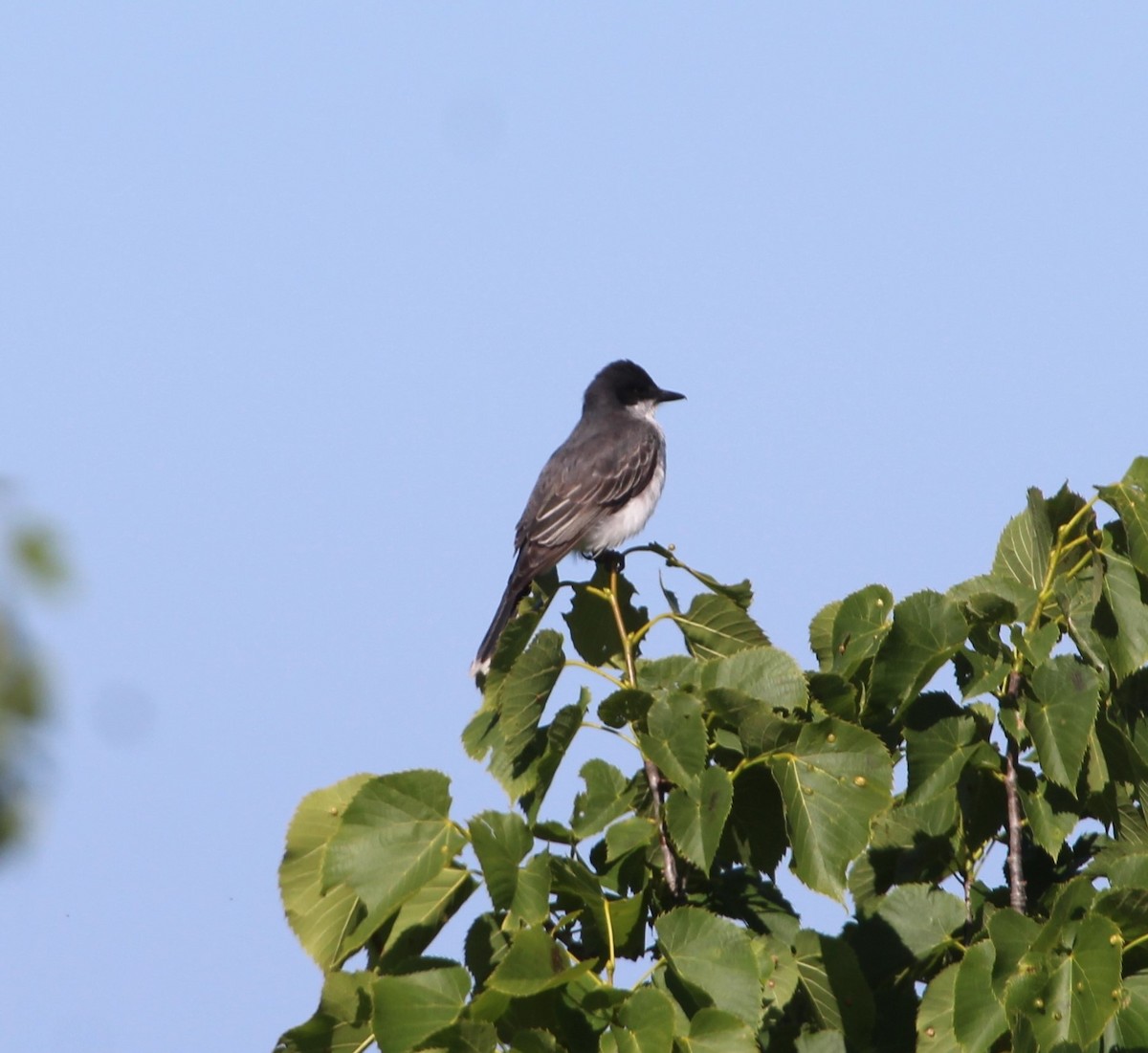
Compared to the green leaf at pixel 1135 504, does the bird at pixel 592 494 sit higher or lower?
higher

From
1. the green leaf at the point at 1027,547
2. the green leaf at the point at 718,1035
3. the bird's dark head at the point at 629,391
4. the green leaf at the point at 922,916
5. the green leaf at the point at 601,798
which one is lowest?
the green leaf at the point at 718,1035

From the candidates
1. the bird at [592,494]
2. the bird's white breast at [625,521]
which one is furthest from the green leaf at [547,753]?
the bird's white breast at [625,521]

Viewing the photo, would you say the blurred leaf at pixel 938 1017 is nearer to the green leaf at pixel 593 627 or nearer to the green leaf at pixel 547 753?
the green leaf at pixel 547 753

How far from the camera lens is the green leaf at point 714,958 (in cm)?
311

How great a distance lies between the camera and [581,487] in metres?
9.19

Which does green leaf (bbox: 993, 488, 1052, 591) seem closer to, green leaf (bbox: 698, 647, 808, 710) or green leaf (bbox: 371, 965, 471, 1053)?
green leaf (bbox: 698, 647, 808, 710)

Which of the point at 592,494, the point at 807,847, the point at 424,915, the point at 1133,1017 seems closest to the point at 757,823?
the point at 807,847

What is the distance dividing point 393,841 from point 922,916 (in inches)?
49.8

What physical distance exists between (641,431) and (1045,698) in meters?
6.53

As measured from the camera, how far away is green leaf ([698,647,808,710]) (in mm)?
3562

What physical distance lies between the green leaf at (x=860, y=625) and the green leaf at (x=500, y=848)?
95 centimetres

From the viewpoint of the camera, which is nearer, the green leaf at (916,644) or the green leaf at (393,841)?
the green leaf at (393,841)

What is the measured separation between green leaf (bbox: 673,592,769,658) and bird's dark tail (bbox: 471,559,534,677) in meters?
3.05

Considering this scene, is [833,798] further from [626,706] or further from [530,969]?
[530,969]
